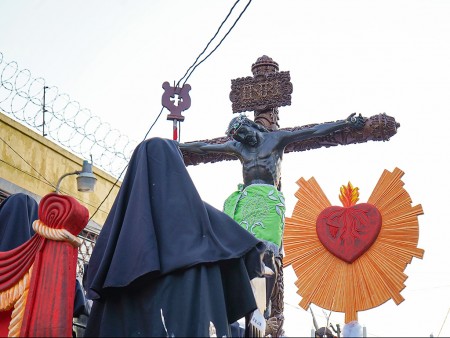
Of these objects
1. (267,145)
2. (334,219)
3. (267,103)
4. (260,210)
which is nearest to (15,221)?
(260,210)

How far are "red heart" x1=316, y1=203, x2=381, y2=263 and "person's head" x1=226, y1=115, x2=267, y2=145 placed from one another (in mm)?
1305

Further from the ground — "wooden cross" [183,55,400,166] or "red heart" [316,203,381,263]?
"wooden cross" [183,55,400,166]

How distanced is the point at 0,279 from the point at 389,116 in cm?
358

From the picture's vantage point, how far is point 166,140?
436 centimetres

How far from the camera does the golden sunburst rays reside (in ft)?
22.4

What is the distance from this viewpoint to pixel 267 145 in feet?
21.7

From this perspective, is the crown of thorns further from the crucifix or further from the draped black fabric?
the draped black fabric

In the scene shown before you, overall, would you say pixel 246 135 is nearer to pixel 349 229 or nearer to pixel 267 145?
pixel 267 145

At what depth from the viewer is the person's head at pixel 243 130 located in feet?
21.0

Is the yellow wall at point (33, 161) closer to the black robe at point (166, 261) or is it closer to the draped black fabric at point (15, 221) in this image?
the draped black fabric at point (15, 221)

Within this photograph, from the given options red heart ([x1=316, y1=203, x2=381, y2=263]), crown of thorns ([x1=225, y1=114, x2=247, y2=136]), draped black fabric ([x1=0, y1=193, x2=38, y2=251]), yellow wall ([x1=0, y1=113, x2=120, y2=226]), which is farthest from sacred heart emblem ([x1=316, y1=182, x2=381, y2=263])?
yellow wall ([x1=0, y1=113, x2=120, y2=226])

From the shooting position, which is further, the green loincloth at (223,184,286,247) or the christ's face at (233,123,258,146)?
the christ's face at (233,123,258,146)

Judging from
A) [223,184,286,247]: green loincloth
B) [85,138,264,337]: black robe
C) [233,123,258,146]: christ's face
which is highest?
[233,123,258,146]: christ's face

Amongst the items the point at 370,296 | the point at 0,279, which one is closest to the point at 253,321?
the point at 0,279
